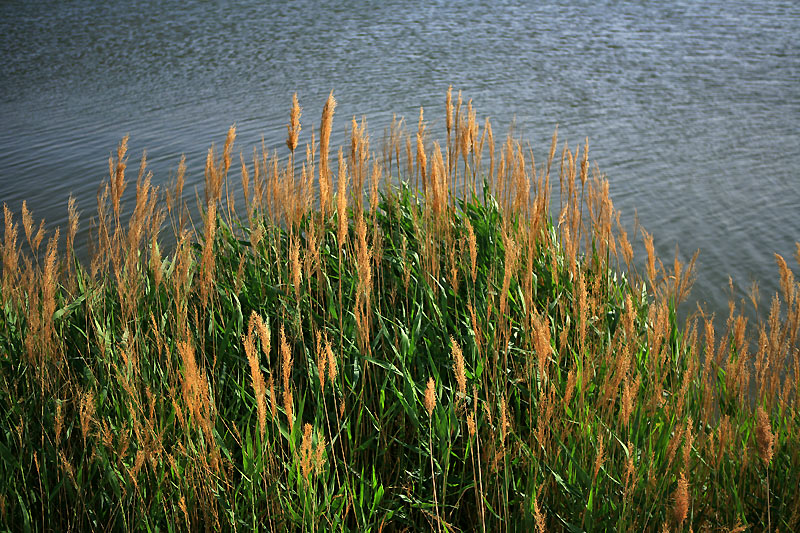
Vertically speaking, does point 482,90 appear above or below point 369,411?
below

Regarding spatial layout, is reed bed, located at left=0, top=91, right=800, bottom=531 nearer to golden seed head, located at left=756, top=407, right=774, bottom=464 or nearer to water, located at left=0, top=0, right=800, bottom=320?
golden seed head, located at left=756, top=407, right=774, bottom=464

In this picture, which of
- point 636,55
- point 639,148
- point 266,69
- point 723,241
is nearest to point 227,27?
point 266,69

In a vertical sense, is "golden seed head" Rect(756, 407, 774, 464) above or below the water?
above

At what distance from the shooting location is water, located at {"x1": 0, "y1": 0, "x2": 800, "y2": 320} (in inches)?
237

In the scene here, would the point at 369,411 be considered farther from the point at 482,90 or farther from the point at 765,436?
the point at 482,90

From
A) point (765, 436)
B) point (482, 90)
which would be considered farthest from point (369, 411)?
point (482, 90)

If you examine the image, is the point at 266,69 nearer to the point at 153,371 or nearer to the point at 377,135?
the point at 377,135

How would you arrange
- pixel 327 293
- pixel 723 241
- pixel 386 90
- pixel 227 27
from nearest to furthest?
pixel 327 293
pixel 723 241
pixel 386 90
pixel 227 27

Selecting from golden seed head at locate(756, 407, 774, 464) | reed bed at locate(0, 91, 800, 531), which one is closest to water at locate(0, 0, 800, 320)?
reed bed at locate(0, 91, 800, 531)

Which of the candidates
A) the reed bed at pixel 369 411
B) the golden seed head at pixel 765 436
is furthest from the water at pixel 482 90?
the golden seed head at pixel 765 436

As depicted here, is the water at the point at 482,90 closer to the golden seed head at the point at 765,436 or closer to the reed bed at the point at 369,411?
the reed bed at the point at 369,411

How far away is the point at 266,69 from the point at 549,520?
9.72 meters

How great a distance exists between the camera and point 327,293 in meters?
3.03

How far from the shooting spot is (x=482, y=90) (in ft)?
30.1
